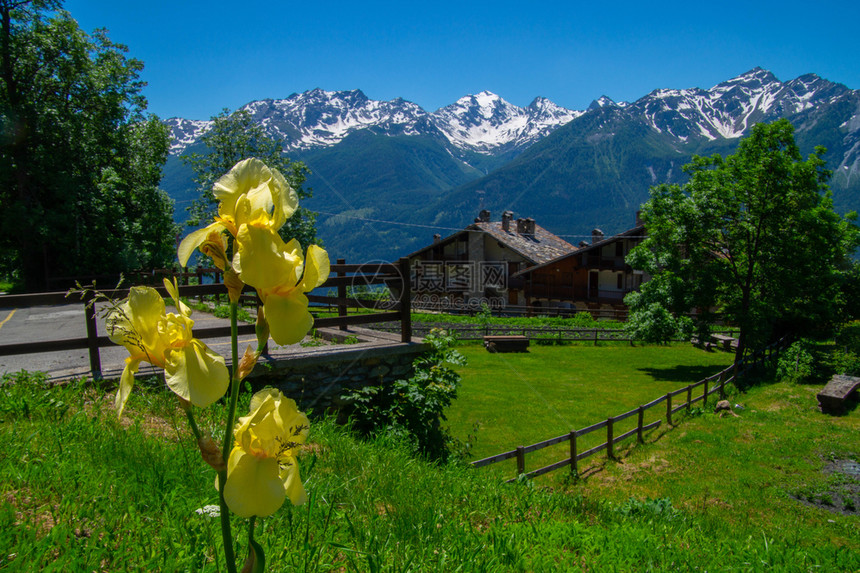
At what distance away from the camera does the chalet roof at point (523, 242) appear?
45438mm

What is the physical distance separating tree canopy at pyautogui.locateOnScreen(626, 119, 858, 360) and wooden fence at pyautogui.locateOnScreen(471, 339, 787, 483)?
151cm

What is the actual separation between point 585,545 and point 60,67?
1226 inches

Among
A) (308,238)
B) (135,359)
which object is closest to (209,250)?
(135,359)

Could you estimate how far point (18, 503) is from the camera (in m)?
2.66

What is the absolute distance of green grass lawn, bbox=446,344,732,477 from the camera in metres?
11.9

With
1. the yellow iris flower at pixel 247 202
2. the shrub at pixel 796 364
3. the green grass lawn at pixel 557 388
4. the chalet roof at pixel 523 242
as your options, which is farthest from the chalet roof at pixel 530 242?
the yellow iris flower at pixel 247 202

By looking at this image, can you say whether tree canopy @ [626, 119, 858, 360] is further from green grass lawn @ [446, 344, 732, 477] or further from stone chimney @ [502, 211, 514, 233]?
stone chimney @ [502, 211, 514, 233]

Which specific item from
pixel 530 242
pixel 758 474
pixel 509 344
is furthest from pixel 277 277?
pixel 530 242

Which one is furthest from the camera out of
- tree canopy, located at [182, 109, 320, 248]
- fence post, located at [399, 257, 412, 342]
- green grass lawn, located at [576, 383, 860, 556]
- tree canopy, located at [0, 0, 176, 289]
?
tree canopy, located at [182, 109, 320, 248]

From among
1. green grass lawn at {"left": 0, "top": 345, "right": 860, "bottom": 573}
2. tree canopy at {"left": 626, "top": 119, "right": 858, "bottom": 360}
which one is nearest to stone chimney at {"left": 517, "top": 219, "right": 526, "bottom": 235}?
tree canopy at {"left": 626, "top": 119, "right": 858, "bottom": 360}

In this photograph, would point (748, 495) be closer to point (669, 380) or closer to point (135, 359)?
point (135, 359)

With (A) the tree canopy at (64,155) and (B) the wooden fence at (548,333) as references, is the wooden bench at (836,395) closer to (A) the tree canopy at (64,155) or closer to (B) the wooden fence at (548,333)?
(B) the wooden fence at (548,333)

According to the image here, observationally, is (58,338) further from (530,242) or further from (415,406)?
(530,242)

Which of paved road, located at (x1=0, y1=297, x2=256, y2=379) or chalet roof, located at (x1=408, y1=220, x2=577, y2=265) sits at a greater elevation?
chalet roof, located at (x1=408, y1=220, x2=577, y2=265)
